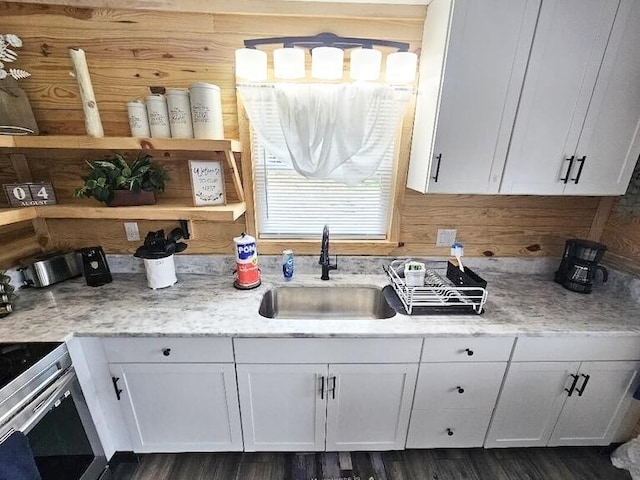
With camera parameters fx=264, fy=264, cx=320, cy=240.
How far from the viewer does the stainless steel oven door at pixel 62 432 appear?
92 cm

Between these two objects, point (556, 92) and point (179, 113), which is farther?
point (179, 113)

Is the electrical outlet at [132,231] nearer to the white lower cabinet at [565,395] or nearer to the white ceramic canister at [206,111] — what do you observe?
the white ceramic canister at [206,111]

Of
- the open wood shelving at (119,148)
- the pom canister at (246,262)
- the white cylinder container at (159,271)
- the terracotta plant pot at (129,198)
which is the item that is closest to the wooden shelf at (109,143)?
the open wood shelving at (119,148)

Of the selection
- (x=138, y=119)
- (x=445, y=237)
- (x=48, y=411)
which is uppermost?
(x=138, y=119)

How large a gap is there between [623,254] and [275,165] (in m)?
2.10

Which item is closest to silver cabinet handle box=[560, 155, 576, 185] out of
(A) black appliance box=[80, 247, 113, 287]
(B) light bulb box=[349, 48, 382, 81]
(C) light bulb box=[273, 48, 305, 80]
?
(B) light bulb box=[349, 48, 382, 81]

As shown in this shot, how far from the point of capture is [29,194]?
4.53 feet

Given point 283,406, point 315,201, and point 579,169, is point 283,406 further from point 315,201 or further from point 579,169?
point 579,169

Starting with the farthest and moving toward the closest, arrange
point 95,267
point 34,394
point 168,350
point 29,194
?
point 95,267
point 29,194
point 168,350
point 34,394

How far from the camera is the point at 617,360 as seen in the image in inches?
49.4

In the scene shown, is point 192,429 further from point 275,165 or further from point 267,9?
point 267,9

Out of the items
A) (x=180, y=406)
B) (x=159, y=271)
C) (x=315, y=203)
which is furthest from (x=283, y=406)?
(x=315, y=203)

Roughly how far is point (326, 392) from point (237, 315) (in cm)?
57

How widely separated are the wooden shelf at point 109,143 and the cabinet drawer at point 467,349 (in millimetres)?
1352
